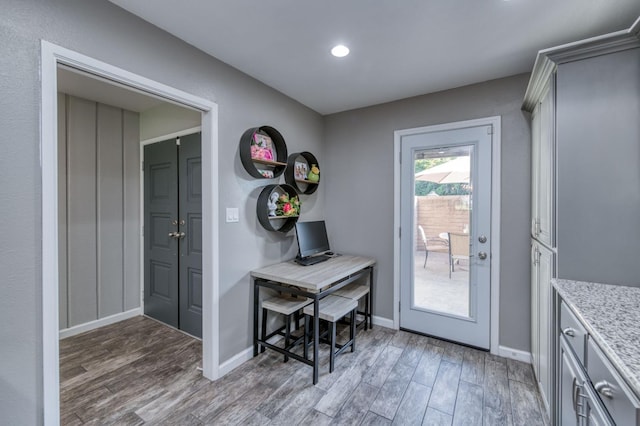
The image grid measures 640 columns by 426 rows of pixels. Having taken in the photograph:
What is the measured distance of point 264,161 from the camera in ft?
8.21

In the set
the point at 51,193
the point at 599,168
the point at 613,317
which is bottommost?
the point at 613,317

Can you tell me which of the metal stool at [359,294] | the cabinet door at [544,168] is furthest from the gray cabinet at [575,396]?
the metal stool at [359,294]

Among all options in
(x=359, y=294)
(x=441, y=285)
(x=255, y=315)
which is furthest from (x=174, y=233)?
(x=441, y=285)

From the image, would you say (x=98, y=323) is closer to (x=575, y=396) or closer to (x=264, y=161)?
(x=264, y=161)

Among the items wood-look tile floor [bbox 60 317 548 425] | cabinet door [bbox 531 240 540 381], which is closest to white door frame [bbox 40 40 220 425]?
wood-look tile floor [bbox 60 317 548 425]

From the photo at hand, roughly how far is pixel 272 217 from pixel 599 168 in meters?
2.25

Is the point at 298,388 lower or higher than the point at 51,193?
lower

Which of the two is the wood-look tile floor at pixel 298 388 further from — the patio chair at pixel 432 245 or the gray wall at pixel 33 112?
the patio chair at pixel 432 245

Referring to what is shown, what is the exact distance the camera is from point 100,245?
3.13 meters

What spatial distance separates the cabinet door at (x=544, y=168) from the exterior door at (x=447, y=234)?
40 centimetres

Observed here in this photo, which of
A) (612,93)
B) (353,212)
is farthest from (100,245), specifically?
(612,93)

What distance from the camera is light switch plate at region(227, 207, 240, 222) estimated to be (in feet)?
7.54

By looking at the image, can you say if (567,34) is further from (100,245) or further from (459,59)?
(100,245)

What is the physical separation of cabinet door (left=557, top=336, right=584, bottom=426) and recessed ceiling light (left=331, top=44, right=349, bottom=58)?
2.21 m
